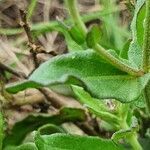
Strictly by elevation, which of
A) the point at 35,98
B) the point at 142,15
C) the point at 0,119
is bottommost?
the point at 35,98

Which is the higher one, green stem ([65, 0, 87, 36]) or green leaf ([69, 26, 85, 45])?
green stem ([65, 0, 87, 36])

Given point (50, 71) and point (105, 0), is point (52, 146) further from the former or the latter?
point (105, 0)

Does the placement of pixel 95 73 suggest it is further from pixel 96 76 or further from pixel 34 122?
pixel 34 122

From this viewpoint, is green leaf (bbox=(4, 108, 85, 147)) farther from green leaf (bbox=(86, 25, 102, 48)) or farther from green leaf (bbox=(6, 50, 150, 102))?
green leaf (bbox=(86, 25, 102, 48))

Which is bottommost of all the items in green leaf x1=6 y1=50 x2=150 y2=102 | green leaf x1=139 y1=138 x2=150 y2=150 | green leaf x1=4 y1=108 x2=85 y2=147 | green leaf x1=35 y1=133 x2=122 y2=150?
green leaf x1=4 y1=108 x2=85 y2=147

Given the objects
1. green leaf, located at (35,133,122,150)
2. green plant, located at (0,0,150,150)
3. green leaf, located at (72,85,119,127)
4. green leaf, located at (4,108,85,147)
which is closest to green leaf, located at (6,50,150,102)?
green plant, located at (0,0,150,150)

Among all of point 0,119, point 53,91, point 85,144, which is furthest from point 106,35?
point 85,144
